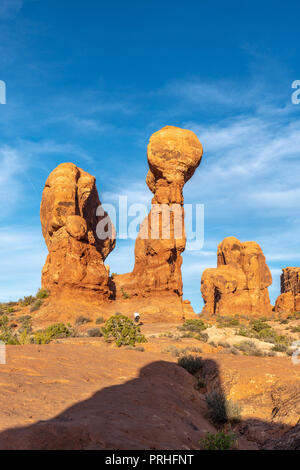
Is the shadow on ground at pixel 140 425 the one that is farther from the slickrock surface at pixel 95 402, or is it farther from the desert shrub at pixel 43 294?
the desert shrub at pixel 43 294

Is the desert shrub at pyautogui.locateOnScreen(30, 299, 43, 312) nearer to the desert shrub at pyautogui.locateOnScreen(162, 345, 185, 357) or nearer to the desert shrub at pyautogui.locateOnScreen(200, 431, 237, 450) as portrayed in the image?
the desert shrub at pyautogui.locateOnScreen(162, 345, 185, 357)

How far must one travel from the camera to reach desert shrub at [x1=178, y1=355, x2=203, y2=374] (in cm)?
1261

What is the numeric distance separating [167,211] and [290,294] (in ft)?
101

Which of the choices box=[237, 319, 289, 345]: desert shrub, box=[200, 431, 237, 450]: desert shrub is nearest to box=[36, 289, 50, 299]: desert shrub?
box=[237, 319, 289, 345]: desert shrub

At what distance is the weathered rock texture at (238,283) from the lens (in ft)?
189

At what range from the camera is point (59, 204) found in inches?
1495

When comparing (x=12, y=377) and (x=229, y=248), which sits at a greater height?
(x=229, y=248)

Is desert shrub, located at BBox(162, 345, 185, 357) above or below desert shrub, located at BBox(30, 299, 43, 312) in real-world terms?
below

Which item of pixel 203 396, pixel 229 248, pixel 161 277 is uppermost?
pixel 229 248

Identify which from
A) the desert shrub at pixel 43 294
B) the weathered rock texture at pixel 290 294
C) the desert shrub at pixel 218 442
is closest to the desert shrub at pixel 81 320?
the desert shrub at pixel 43 294

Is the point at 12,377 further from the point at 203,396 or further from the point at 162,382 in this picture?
the point at 203,396

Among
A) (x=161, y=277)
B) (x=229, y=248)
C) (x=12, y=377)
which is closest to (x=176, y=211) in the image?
(x=161, y=277)

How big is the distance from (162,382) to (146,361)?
2.61m

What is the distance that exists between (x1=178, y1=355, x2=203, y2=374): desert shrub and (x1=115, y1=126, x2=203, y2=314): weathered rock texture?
25.6 metres
